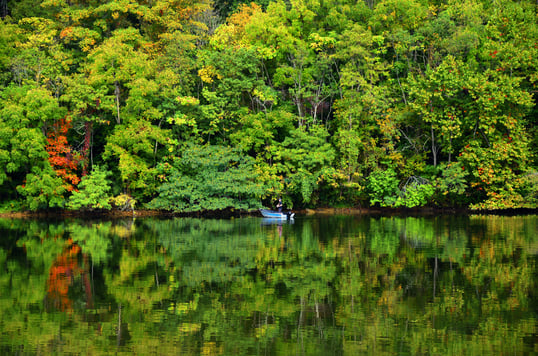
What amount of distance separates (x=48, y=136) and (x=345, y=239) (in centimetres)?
1998

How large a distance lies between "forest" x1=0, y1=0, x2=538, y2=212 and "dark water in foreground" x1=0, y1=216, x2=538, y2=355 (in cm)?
1086

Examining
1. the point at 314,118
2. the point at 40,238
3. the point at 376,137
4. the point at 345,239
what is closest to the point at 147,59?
the point at 314,118

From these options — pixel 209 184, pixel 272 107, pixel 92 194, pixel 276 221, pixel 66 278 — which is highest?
pixel 272 107

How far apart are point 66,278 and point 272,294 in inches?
214

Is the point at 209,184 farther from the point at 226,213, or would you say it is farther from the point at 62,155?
the point at 62,155

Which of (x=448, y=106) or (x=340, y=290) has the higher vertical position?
(x=448, y=106)

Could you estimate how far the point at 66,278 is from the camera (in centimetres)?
1569

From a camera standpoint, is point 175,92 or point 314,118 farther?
point 314,118

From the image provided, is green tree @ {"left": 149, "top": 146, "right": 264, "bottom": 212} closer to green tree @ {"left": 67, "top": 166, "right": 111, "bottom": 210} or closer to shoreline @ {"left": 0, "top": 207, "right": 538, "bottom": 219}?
shoreline @ {"left": 0, "top": 207, "right": 538, "bottom": 219}

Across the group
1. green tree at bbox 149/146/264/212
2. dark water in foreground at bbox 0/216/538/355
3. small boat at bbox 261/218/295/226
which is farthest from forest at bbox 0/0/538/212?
dark water in foreground at bbox 0/216/538/355

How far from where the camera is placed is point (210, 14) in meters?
41.4

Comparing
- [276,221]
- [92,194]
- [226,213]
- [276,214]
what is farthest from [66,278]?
[226,213]

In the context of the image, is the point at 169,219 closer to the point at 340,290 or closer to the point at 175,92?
the point at 175,92

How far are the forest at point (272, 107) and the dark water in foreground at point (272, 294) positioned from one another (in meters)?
10.9
